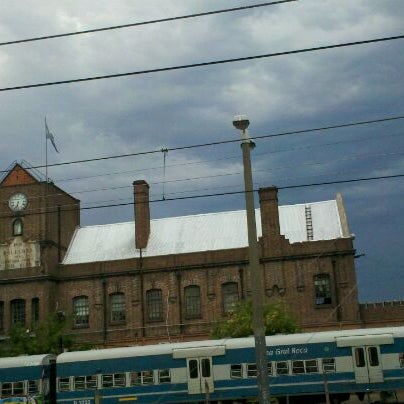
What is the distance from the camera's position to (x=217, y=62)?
13.5 m

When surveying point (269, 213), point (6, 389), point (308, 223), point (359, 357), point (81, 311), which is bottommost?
point (6, 389)

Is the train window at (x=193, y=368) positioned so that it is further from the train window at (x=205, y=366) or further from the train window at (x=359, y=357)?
the train window at (x=359, y=357)

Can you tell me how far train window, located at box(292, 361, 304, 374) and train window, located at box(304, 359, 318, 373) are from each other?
17 cm

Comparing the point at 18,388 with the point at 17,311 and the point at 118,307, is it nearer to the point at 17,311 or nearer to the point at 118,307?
the point at 118,307

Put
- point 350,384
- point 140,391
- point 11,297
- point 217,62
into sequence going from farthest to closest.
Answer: point 11,297, point 140,391, point 350,384, point 217,62

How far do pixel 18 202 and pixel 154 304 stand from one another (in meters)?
12.5

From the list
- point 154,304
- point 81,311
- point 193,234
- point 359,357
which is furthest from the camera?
point 193,234

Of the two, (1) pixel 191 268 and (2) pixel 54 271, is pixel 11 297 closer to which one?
(2) pixel 54 271

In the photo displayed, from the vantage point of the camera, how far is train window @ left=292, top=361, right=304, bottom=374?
89.9 ft

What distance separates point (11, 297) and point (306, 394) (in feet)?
86.7

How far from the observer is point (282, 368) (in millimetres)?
27594

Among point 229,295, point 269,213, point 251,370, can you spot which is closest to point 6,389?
point 251,370

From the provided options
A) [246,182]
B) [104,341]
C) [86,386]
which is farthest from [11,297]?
[246,182]

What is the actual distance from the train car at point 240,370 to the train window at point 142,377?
42 mm
